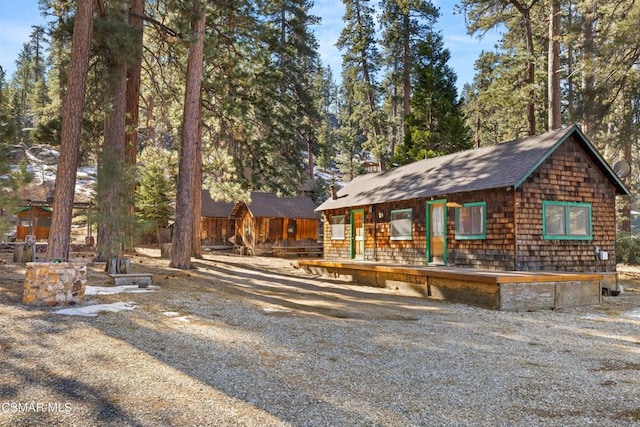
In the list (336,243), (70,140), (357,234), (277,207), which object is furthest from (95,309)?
(277,207)

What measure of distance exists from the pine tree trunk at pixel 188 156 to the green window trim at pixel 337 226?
777 cm

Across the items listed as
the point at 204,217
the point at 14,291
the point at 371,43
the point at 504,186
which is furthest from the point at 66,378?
the point at 371,43

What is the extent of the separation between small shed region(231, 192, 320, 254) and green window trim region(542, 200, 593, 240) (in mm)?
17564

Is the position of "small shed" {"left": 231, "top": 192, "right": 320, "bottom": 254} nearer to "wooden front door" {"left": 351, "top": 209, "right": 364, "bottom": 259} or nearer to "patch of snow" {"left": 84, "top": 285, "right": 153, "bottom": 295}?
"wooden front door" {"left": 351, "top": 209, "right": 364, "bottom": 259}

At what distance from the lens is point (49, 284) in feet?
25.1

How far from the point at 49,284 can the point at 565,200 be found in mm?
13291

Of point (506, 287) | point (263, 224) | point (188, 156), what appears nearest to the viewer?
point (506, 287)

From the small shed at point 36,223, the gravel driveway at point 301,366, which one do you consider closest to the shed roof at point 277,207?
the small shed at point 36,223

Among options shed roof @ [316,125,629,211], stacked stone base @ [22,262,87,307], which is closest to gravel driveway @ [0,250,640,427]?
stacked stone base @ [22,262,87,307]

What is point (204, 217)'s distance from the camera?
3127 cm

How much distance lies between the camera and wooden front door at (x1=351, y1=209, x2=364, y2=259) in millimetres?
18906

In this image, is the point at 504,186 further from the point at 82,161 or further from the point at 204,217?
the point at 204,217

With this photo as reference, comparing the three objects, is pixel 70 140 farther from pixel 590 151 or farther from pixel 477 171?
pixel 590 151

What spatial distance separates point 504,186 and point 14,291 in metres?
11.7
